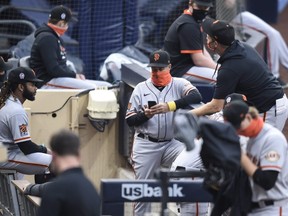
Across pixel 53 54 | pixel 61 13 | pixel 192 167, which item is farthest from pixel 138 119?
pixel 61 13

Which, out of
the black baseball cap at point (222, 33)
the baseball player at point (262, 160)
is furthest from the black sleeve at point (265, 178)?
the black baseball cap at point (222, 33)

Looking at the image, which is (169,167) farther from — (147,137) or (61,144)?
(61,144)

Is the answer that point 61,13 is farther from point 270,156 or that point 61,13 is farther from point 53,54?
point 270,156

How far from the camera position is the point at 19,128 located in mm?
9133

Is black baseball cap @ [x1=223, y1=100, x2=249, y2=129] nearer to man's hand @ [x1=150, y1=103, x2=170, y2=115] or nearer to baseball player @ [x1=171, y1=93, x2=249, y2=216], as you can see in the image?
baseball player @ [x1=171, y1=93, x2=249, y2=216]

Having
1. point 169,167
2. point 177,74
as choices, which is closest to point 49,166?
point 169,167

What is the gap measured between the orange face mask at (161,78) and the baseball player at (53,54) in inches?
76.9

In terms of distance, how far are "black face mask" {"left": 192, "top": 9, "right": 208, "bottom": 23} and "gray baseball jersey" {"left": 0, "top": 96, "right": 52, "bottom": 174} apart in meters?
2.14

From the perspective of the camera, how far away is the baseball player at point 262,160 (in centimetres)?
668

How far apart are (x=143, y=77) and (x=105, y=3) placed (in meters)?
3.31

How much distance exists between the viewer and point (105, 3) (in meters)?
13.7

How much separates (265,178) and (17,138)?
122 inches

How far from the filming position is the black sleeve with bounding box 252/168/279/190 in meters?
6.72

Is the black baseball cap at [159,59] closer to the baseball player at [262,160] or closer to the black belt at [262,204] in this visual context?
the baseball player at [262,160]
